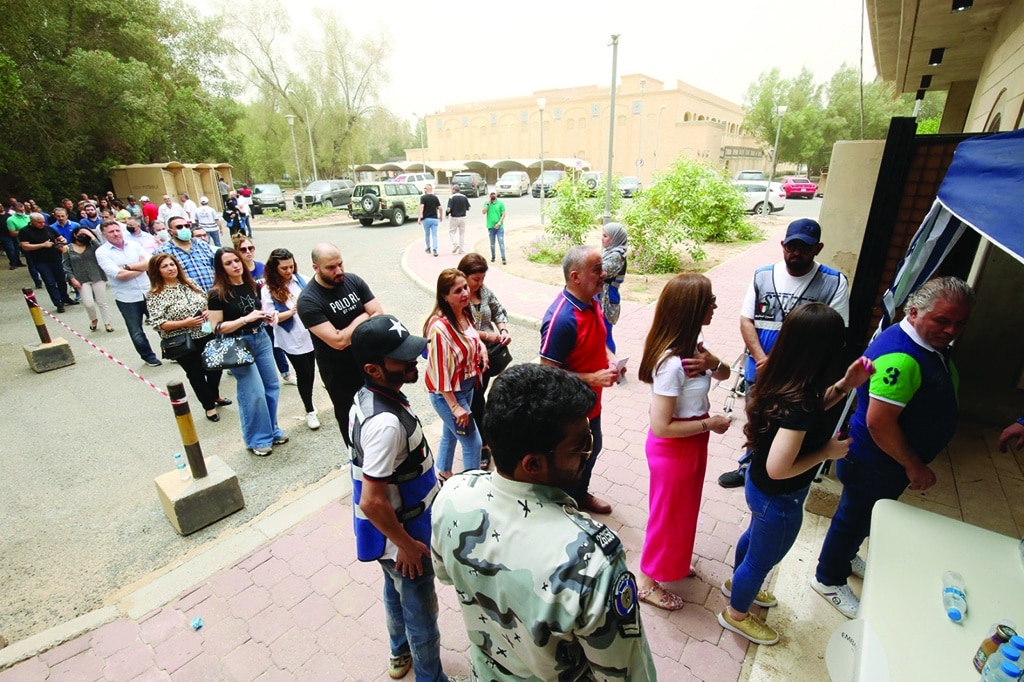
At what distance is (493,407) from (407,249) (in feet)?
44.7

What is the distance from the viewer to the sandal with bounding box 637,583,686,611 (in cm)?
272

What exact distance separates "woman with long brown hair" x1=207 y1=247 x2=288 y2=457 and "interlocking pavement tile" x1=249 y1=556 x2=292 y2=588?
149cm

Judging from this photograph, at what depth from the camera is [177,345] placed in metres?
4.67

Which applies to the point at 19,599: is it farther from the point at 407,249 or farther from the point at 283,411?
the point at 407,249

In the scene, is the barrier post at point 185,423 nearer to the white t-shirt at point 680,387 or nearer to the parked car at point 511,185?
the white t-shirt at point 680,387

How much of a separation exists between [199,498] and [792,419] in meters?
3.91

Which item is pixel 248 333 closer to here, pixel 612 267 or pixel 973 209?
pixel 612 267

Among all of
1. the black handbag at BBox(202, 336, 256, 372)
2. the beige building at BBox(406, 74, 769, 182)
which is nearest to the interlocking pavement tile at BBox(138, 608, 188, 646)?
the black handbag at BBox(202, 336, 256, 372)

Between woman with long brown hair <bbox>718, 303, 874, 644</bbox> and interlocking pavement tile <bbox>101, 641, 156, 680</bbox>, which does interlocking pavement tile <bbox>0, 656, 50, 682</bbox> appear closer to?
interlocking pavement tile <bbox>101, 641, 156, 680</bbox>

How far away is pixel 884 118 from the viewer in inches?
1666

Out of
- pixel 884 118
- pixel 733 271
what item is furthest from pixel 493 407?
pixel 884 118

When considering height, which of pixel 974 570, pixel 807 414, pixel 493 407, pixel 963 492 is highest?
pixel 493 407

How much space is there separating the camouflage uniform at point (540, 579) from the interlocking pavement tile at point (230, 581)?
2.45m

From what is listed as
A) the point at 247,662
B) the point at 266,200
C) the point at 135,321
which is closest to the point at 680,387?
the point at 247,662
